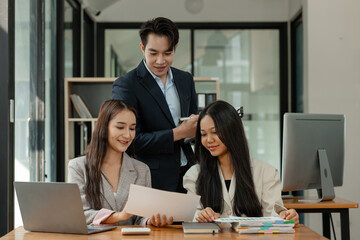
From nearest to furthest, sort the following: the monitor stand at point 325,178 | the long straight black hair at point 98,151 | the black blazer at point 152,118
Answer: the long straight black hair at point 98,151, the black blazer at point 152,118, the monitor stand at point 325,178

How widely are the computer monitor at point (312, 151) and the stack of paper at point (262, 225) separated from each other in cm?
115

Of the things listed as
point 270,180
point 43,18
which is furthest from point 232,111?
point 43,18

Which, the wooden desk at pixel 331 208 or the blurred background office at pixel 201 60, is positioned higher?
the blurred background office at pixel 201 60

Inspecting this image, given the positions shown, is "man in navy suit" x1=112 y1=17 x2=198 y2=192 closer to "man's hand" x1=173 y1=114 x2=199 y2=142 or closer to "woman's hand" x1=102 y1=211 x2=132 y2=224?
"man's hand" x1=173 y1=114 x2=199 y2=142

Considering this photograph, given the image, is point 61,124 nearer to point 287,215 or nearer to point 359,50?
point 359,50

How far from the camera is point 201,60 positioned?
673 cm

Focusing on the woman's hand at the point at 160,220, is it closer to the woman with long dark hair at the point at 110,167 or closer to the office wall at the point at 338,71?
the woman with long dark hair at the point at 110,167

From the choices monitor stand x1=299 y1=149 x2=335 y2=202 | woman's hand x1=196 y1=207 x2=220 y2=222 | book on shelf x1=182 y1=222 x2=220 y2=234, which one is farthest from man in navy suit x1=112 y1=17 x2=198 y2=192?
monitor stand x1=299 y1=149 x2=335 y2=202

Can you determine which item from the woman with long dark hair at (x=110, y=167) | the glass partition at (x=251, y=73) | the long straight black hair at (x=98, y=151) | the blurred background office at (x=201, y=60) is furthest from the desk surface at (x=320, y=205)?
the glass partition at (x=251, y=73)

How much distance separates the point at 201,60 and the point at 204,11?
578 millimetres

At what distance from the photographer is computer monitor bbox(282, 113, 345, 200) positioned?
10.5ft

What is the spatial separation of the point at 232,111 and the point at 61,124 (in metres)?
2.84

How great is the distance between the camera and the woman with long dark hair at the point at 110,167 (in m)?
2.44

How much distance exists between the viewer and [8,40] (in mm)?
3398
